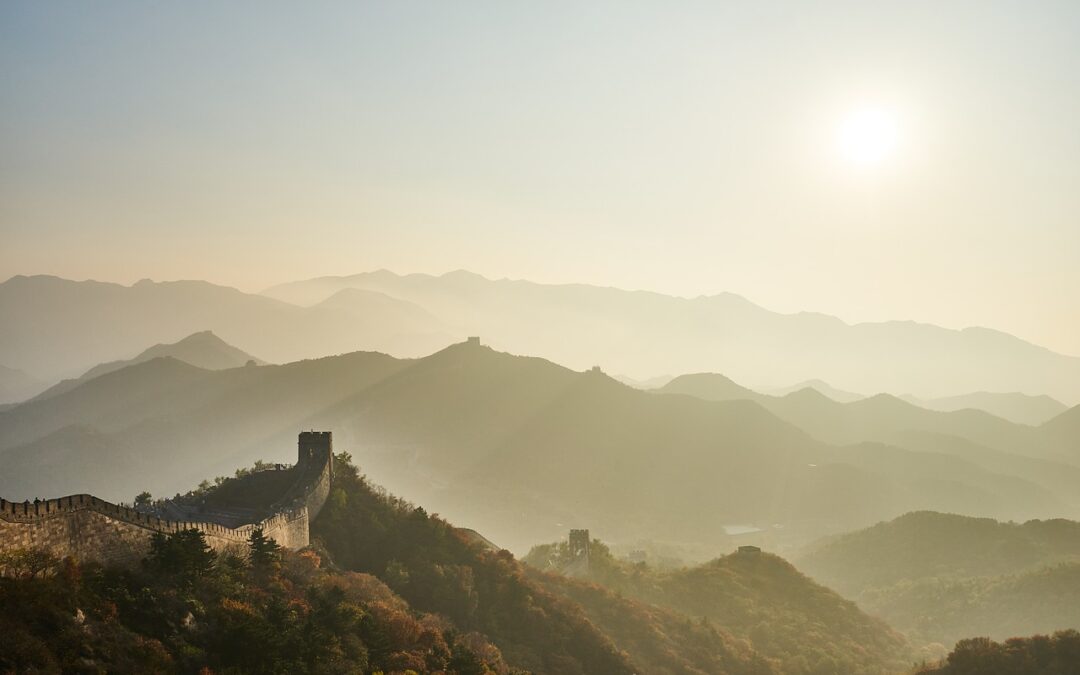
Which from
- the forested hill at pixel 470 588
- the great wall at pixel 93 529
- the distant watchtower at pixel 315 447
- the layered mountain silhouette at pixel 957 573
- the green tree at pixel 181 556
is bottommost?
the layered mountain silhouette at pixel 957 573

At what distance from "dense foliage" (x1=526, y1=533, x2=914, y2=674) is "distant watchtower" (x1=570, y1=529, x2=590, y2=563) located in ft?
4.49

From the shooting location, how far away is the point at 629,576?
287 feet

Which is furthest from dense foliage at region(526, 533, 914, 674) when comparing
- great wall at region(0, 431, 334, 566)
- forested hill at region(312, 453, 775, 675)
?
great wall at region(0, 431, 334, 566)

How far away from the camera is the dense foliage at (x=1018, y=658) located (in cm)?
5403

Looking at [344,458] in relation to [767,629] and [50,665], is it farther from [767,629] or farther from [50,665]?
[767,629]

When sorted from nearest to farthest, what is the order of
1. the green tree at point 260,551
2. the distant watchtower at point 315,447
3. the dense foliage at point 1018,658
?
the green tree at point 260,551 → the distant watchtower at point 315,447 → the dense foliage at point 1018,658

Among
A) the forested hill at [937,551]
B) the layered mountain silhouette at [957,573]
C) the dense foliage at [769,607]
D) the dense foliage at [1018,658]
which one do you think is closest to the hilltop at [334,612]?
the dense foliage at [769,607]

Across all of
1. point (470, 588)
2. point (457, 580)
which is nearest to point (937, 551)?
point (470, 588)

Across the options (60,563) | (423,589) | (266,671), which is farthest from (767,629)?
(60,563)

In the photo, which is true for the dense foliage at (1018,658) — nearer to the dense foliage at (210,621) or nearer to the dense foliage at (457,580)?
the dense foliage at (457,580)

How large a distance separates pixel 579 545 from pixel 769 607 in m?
22.8

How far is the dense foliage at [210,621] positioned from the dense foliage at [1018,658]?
1535 inches

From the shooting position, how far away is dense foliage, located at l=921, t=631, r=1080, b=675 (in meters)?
54.0

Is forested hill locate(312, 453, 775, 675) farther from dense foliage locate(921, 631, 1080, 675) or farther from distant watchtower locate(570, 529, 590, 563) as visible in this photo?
distant watchtower locate(570, 529, 590, 563)
